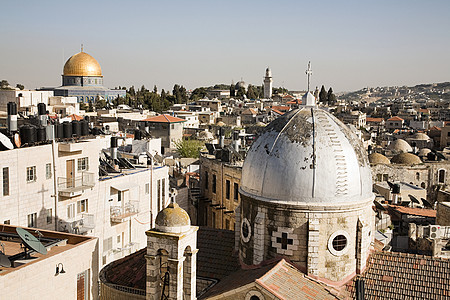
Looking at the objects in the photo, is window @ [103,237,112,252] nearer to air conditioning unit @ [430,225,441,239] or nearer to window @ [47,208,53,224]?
window @ [47,208,53,224]

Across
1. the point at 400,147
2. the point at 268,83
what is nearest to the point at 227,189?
the point at 400,147

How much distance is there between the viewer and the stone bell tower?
1214cm

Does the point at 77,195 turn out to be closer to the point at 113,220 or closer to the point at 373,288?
the point at 113,220

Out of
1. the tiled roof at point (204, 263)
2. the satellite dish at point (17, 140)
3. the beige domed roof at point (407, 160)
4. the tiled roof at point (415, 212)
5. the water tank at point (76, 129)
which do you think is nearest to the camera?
the tiled roof at point (204, 263)

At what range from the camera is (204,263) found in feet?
53.5

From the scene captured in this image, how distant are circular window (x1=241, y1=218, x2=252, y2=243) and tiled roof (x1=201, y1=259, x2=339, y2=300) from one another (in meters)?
1.23

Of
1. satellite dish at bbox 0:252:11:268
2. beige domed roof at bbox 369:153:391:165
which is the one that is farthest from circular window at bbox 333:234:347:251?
beige domed roof at bbox 369:153:391:165

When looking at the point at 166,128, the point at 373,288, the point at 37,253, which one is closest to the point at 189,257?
the point at 37,253

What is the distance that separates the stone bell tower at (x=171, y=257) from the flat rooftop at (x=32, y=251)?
102 inches

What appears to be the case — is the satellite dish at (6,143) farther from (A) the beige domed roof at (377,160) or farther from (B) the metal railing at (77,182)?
(A) the beige domed roof at (377,160)

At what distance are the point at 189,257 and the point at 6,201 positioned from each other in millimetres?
8121

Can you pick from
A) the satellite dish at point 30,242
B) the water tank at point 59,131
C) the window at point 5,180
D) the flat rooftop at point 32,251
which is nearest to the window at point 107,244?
the water tank at point 59,131

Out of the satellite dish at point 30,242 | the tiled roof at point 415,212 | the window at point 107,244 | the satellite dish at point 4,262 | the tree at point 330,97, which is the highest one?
the tree at point 330,97

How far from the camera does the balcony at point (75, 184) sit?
19.2 meters
